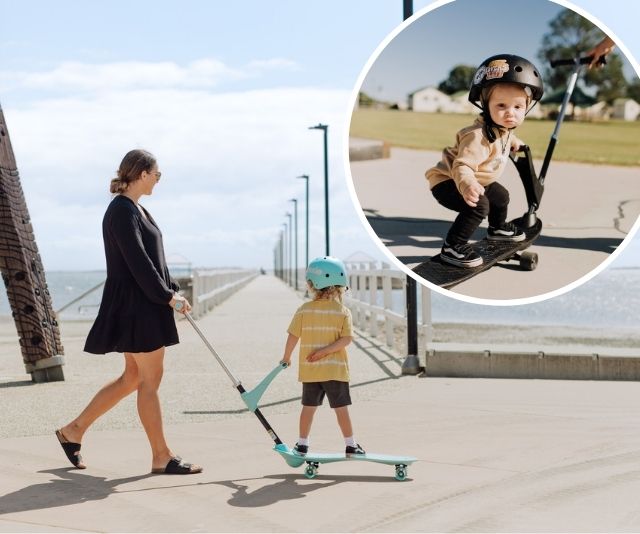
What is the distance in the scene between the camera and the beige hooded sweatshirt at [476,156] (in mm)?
3281

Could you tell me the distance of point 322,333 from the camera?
5672 mm

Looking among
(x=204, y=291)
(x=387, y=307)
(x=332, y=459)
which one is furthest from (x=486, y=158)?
(x=204, y=291)

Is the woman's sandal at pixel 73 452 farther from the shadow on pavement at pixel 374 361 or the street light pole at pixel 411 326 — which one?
the street light pole at pixel 411 326

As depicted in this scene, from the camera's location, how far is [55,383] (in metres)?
10.4

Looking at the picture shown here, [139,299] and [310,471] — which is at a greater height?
[139,299]

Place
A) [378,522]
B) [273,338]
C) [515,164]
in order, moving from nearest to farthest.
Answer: [515,164], [378,522], [273,338]

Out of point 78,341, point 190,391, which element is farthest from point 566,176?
point 78,341

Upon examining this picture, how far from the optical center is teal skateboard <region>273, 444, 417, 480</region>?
5609 millimetres

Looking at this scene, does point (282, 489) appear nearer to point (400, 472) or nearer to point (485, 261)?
point (400, 472)

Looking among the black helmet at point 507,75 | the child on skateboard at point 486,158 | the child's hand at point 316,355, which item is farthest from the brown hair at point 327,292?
the black helmet at point 507,75

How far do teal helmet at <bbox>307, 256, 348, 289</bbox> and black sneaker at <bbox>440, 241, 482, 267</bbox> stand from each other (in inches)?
87.8

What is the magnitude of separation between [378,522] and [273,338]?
11.7m

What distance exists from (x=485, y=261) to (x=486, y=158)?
1.15 ft

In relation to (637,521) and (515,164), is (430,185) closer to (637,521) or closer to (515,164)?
(515,164)
